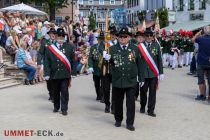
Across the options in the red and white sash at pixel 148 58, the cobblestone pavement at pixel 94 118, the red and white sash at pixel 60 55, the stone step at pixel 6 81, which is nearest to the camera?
the cobblestone pavement at pixel 94 118

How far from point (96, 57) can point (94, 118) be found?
90.6 inches

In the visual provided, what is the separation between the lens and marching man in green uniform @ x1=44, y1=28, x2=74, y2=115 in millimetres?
10148

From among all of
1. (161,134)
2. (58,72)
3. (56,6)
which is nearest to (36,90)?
(58,72)

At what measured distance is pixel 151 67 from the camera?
401 inches

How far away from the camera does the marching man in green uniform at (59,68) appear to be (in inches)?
400

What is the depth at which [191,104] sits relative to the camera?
11.7m

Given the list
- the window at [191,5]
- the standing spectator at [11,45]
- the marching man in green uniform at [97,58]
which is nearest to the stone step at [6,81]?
the standing spectator at [11,45]

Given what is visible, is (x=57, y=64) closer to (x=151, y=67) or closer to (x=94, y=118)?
(x=94, y=118)

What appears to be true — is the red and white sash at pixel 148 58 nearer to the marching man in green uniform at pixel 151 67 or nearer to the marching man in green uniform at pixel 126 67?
the marching man in green uniform at pixel 151 67

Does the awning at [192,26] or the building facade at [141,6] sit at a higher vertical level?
the building facade at [141,6]

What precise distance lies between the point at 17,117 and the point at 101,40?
301 centimetres

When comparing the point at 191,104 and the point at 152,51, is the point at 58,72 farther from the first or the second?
the point at 191,104

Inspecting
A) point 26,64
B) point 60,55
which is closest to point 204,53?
point 60,55

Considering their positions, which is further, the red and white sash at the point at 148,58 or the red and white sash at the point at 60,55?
the red and white sash at the point at 60,55
